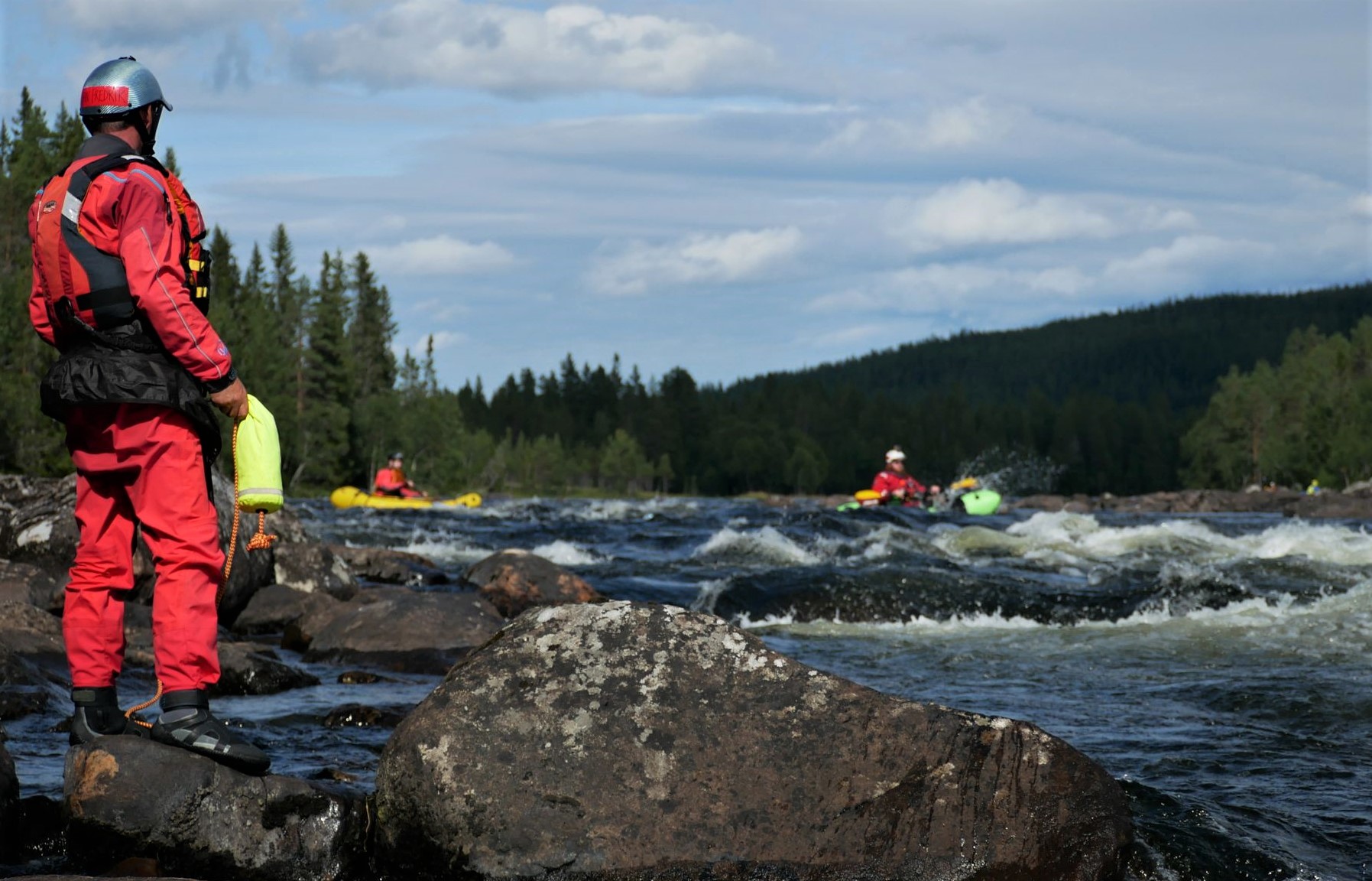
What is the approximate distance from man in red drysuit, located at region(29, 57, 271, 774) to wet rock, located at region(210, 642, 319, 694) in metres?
3.00

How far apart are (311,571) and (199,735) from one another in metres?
8.40

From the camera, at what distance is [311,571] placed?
12750mm

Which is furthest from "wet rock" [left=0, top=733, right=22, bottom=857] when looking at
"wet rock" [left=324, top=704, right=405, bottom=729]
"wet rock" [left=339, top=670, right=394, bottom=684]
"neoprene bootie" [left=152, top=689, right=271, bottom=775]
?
"wet rock" [left=339, top=670, right=394, bottom=684]

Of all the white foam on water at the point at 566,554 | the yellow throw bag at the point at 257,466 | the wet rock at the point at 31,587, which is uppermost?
the yellow throw bag at the point at 257,466

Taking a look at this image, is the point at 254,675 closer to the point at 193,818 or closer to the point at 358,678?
the point at 358,678

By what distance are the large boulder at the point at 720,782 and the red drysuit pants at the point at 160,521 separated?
0.83 metres

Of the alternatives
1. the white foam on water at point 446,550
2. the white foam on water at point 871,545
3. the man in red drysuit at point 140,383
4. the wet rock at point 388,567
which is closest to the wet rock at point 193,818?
the man in red drysuit at point 140,383

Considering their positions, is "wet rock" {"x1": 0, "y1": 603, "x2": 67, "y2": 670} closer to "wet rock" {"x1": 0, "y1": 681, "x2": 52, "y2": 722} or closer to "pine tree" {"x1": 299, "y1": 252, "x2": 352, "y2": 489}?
"wet rock" {"x1": 0, "y1": 681, "x2": 52, "y2": 722}

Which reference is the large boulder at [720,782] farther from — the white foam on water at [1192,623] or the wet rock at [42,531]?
the wet rock at [42,531]

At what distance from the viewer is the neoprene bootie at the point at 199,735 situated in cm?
458

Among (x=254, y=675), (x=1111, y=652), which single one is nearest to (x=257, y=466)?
(x=254, y=675)

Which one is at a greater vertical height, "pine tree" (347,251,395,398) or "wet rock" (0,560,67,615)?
"pine tree" (347,251,395,398)

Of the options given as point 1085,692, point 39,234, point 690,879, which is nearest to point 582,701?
point 690,879

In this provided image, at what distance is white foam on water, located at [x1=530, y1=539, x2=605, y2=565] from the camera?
18578 millimetres
